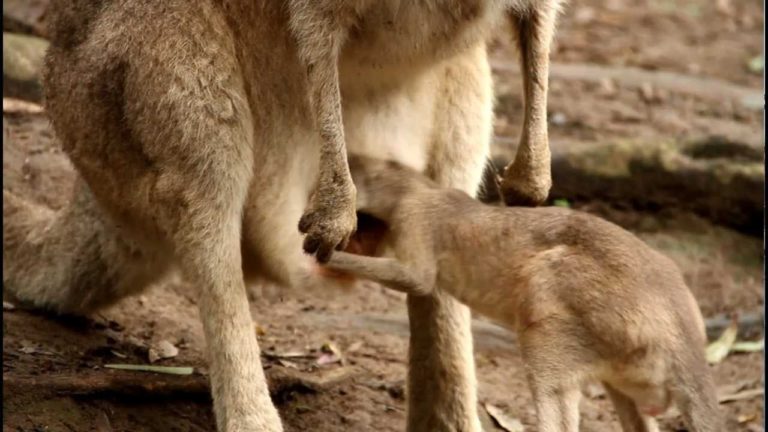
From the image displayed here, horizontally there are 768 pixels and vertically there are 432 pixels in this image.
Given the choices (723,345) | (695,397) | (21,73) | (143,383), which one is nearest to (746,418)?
(723,345)

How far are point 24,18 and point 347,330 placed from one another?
3.41 meters

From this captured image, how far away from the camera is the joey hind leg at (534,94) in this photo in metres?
5.80

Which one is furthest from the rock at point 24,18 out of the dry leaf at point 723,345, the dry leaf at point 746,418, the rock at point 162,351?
the dry leaf at point 746,418

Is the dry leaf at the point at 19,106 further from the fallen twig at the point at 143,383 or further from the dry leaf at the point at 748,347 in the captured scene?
the dry leaf at the point at 748,347

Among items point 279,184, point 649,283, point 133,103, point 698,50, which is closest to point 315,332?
point 279,184

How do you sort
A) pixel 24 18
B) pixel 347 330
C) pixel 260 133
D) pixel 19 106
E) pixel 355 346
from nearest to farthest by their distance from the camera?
pixel 260 133 < pixel 355 346 < pixel 347 330 < pixel 19 106 < pixel 24 18

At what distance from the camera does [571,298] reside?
5.04 metres

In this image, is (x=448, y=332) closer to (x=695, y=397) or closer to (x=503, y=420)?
(x=503, y=420)

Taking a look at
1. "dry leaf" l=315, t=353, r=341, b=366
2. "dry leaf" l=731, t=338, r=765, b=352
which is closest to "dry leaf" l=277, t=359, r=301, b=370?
"dry leaf" l=315, t=353, r=341, b=366

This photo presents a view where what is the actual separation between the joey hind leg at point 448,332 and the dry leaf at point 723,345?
5.39 ft

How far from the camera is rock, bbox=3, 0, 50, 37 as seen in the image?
354 inches

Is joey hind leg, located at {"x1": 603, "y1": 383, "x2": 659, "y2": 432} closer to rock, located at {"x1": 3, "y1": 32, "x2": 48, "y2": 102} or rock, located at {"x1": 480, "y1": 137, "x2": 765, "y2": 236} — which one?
rock, located at {"x1": 480, "y1": 137, "x2": 765, "y2": 236}

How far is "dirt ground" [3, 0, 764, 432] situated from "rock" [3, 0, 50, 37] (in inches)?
43.2

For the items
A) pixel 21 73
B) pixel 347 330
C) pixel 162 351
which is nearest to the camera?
pixel 162 351
